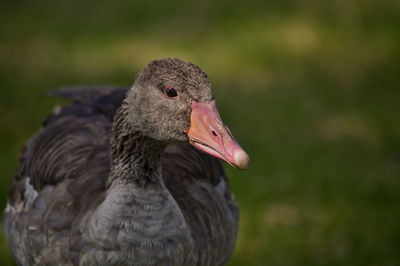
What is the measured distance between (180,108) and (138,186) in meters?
0.58

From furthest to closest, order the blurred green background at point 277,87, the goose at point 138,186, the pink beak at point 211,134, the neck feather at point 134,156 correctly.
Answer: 1. the blurred green background at point 277,87
2. the neck feather at point 134,156
3. the goose at point 138,186
4. the pink beak at point 211,134

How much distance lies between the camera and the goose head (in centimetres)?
298

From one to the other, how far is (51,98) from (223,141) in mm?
5121

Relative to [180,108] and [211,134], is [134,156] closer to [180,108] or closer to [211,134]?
[180,108]

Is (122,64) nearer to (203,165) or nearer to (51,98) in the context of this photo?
(51,98)

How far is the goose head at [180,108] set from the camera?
2984 millimetres

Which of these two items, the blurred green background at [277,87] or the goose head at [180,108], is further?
the blurred green background at [277,87]

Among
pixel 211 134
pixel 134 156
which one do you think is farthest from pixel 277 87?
pixel 211 134

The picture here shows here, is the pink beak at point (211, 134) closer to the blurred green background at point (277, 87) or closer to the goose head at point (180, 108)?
the goose head at point (180, 108)

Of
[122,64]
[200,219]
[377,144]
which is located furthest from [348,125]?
[200,219]

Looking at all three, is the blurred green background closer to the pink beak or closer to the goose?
the goose

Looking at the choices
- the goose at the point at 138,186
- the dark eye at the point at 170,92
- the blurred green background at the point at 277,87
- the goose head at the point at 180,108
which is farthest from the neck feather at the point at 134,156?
the blurred green background at the point at 277,87

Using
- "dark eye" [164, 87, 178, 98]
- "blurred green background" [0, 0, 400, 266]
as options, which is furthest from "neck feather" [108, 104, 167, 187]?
"blurred green background" [0, 0, 400, 266]

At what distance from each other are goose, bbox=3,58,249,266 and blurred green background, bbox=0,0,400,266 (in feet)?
4.50
